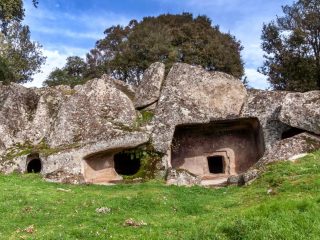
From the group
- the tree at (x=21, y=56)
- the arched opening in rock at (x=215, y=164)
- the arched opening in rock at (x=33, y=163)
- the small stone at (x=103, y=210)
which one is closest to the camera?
the small stone at (x=103, y=210)

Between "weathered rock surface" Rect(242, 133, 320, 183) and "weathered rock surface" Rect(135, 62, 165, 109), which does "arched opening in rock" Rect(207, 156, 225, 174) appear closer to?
"weathered rock surface" Rect(135, 62, 165, 109)

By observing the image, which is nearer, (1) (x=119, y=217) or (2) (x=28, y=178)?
(1) (x=119, y=217)

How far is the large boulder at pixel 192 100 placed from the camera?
28.1 m

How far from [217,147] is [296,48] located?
1713cm

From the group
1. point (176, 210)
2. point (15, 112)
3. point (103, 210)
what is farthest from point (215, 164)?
point (103, 210)

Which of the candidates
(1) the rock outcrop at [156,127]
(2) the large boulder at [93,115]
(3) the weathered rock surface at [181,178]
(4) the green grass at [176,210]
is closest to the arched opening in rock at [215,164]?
(1) the rock outcrop at [156,127]

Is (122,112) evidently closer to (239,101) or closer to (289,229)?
(239,101)

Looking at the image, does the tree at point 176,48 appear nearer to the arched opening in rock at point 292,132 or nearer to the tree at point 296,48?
the tree at point 296,48

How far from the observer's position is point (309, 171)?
19328 mm

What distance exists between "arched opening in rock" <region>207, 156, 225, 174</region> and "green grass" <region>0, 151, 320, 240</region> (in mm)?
9929

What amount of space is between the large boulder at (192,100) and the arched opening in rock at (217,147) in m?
1.84

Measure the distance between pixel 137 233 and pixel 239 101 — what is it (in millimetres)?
19377

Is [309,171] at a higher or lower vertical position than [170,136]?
lower

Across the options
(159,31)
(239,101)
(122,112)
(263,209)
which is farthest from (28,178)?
(159,31)
